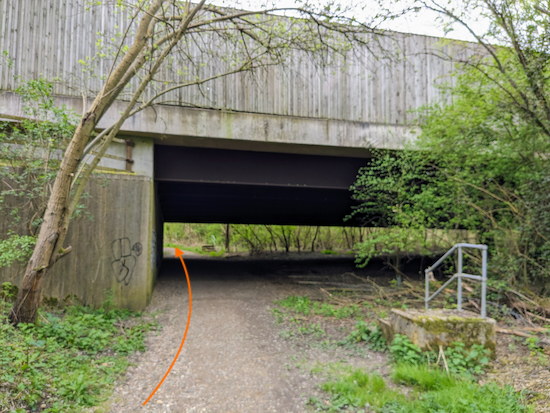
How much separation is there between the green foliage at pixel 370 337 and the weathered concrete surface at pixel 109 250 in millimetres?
4516

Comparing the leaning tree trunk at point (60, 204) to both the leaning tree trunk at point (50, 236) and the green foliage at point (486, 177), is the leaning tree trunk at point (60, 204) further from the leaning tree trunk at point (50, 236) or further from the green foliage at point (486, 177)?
the green foliage at point (486, 177)

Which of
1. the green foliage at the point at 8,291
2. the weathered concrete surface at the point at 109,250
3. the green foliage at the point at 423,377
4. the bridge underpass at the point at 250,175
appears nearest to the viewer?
the green foliage at the point at 423,377

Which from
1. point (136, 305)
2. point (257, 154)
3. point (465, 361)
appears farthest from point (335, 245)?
point (465, 361)

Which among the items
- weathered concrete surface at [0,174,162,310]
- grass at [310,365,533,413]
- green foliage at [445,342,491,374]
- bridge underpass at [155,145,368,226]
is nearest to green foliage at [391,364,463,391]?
grass at [310,365,533,413]

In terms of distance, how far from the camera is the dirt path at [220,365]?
423cm

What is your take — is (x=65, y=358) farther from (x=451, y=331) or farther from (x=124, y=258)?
(x=451, y=331)

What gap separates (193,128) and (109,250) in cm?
328

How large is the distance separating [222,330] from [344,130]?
5.78 m

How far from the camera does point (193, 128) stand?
8500 mm

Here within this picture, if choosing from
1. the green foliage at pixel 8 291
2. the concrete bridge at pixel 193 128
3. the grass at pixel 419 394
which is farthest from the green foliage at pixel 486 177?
the green foliage at pixel 8 291

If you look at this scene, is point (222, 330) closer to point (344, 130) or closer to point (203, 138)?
point (203, 138)

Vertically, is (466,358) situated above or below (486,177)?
below

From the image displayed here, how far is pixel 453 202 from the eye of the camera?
8.50m

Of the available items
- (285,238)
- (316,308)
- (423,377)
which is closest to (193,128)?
(316,308)
